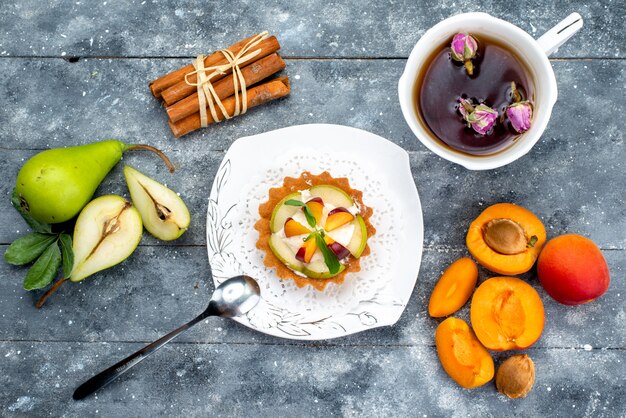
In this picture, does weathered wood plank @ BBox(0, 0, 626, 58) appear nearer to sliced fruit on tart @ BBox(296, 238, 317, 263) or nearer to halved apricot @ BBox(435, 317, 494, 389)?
sliced fruit on tart @ BBox(296, 238, 317, 263)

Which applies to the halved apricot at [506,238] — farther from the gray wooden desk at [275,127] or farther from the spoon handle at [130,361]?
the spoon handle at [130,361]

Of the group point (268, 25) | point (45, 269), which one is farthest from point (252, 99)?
point (45, 269)

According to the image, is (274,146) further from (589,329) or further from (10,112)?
(589,329)

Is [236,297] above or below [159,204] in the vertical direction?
below

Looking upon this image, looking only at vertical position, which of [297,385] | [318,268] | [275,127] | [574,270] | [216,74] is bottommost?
[297,385]

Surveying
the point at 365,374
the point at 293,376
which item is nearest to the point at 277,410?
the point at 293,376

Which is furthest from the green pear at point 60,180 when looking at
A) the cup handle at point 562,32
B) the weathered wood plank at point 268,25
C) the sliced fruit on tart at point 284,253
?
the cup handle at point 562,32

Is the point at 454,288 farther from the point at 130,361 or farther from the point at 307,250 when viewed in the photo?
the point at 130,361
